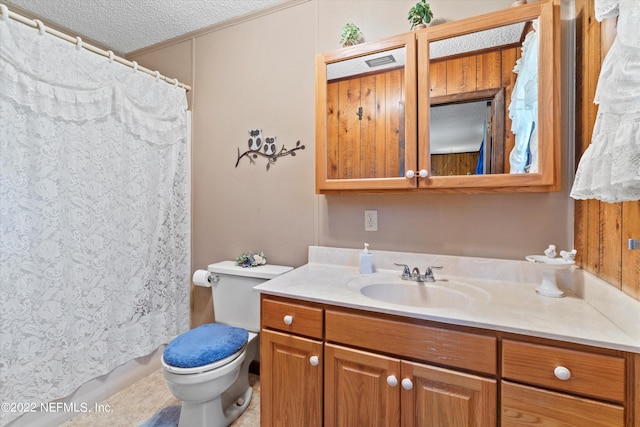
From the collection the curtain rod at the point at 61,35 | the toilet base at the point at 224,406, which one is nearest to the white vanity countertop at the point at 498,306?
the toilet base at the point at 224,406

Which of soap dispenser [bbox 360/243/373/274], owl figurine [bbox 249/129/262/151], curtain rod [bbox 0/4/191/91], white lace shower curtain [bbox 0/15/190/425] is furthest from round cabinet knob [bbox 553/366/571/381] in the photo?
curtain rod [bbox 0/4/191/91]

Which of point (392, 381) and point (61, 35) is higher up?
point (61, 35)

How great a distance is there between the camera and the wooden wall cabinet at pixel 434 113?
3.64 ft

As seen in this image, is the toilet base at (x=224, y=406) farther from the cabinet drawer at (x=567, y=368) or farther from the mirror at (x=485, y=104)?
the mirror at (x=485, y=104)

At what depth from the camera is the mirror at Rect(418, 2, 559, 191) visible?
1.10m

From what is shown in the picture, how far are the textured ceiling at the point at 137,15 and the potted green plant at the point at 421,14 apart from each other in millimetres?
871

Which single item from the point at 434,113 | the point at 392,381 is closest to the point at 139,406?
the point at 392,381

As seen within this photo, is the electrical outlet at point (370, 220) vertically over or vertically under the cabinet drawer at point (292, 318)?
over

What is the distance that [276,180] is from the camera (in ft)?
5.96

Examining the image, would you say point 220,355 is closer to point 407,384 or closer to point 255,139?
point 407,384

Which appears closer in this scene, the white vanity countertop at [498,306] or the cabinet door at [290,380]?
the white vanity countertop at [498,306]

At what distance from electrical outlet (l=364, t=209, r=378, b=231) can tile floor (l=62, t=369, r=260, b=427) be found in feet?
3.92

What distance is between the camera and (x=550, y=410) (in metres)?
0.79

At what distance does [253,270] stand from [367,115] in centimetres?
108
